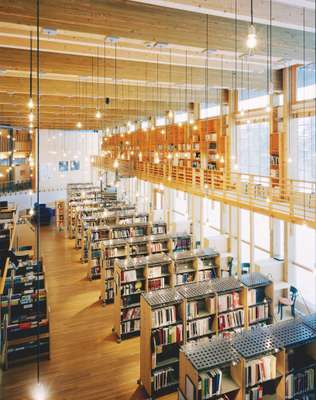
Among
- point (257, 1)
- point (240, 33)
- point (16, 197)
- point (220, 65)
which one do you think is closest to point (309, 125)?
point (220, 65)

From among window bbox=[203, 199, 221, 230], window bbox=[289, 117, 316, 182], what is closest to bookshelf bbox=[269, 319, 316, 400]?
window bbox=[289, 117, 316, 182]

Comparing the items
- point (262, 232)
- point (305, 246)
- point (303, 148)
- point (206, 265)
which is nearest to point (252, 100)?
point (303, 148)

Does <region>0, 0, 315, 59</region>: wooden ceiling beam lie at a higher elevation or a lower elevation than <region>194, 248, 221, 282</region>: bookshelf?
higher

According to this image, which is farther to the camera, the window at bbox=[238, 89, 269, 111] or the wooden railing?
the window at bbox=[238, 89, 269, 111]

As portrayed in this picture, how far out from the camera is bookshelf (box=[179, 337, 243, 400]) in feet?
13.1

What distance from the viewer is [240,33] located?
543cm

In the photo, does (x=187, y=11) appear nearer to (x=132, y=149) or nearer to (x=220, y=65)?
(x=220, y=65)

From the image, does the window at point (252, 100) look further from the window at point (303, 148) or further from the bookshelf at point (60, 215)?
the bookshelf at point (60, 215)

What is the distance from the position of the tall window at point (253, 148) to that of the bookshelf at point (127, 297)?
216 inches

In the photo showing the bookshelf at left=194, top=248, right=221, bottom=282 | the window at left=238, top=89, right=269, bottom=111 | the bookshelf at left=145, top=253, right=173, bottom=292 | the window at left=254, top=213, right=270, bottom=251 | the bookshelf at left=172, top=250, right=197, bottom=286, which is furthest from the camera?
the window at left=238, top=89, right=269, bottom=111

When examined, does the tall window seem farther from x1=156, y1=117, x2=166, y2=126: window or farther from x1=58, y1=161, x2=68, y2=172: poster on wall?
x1=58, y1=161, x2=68, y2=172: poster on wall

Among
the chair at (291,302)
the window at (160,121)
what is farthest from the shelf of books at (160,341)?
the window at (160,121)

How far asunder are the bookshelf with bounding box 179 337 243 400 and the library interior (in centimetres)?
2

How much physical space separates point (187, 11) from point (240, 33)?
1029mm
